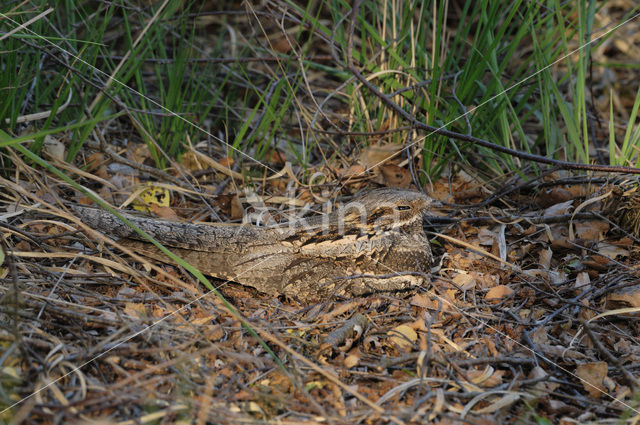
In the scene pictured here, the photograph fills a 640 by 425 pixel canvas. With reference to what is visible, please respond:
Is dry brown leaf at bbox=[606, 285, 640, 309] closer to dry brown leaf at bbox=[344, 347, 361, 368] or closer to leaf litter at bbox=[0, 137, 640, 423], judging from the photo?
leaf litter at bbox=[0, 137, 640, 423]

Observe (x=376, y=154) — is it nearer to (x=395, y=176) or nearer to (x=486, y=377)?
(x=395, y=176)

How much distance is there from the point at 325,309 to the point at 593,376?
1.19 metres

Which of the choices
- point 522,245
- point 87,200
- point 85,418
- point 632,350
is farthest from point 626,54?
point 85,418

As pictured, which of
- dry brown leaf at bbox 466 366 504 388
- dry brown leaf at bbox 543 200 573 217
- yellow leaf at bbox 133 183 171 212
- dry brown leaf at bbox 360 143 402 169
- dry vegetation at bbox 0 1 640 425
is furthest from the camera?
dry brown leaf at bbox 360 143 402 169

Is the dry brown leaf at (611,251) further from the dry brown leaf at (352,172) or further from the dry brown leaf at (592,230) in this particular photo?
the dry brown leaf at (352,172)

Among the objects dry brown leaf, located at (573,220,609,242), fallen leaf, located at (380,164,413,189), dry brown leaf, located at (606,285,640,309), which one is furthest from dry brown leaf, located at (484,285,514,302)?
fallen leaf, located at (380,164,413,189)

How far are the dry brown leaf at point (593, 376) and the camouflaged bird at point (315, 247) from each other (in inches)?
33.8

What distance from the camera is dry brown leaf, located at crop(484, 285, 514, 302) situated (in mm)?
2801

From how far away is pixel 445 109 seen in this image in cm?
382

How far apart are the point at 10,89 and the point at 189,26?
2211mm

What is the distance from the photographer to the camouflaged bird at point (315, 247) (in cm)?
273

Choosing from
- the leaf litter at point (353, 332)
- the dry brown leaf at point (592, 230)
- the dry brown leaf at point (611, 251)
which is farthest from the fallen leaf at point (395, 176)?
the dry brown leaf at point (611, 251)

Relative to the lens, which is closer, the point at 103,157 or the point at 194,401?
the point at 194,401

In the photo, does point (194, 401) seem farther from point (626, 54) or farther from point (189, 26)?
point (626, 54)
